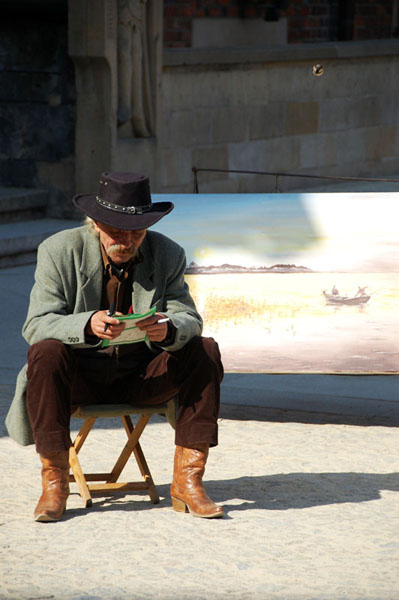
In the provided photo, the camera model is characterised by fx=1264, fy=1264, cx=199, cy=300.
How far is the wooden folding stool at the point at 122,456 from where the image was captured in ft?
14.3

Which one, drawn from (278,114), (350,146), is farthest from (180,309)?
(350,146)

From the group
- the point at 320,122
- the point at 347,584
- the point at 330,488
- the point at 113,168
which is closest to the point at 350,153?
the point at 320,122

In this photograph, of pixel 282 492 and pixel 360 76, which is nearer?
pixel 282 492

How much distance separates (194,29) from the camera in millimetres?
16281

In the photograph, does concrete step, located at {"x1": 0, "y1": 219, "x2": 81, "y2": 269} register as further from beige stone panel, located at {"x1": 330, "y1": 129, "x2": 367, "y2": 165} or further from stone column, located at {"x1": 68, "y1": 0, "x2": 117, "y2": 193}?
beige stone panel, located at {"x1": 330, "y1": 129, "x2": 367, "y2": 165}

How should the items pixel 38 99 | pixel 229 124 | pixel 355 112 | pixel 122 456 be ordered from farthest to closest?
1. pixel 355 112
2. pixel 229 124
3. pixel 38 99
4. pixel 122 456

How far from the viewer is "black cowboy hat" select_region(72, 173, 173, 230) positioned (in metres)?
4.27

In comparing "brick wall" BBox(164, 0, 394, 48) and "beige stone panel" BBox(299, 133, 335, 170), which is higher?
"brick wall" BBox(164, 0, 394, 48)

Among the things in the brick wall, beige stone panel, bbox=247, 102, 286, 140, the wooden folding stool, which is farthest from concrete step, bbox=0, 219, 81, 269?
the brick wall

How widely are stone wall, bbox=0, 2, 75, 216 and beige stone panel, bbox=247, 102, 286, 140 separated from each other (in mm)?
2587

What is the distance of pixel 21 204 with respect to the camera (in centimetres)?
1079

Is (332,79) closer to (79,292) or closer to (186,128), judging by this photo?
(186,128)

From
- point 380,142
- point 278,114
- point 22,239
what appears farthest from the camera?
point 380,142

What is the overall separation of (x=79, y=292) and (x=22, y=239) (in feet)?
→ 19.1
